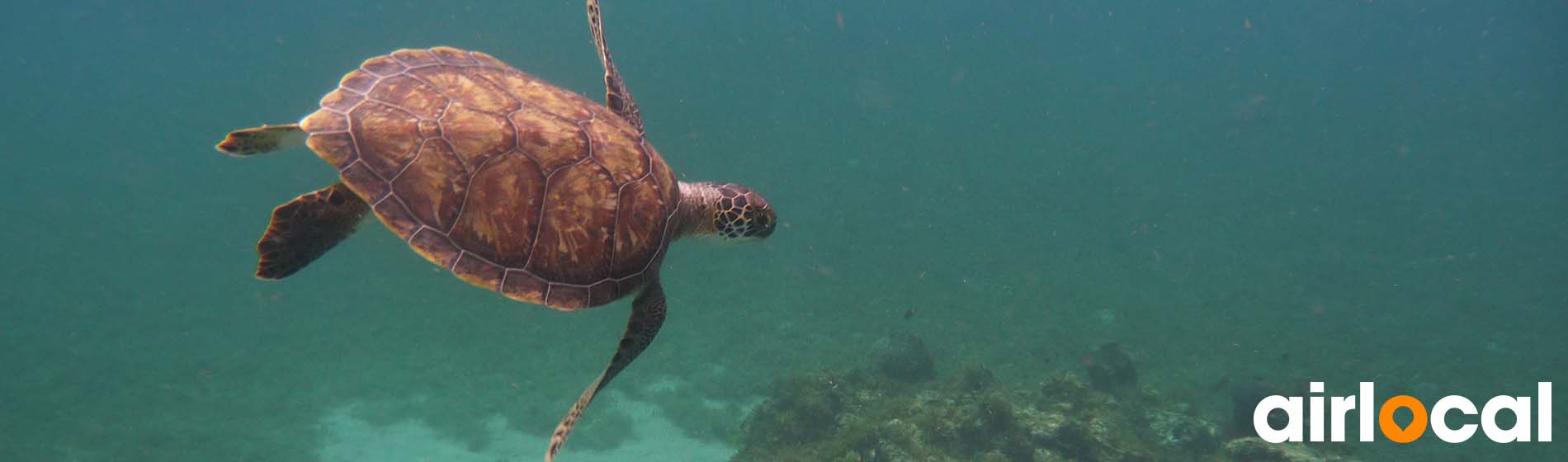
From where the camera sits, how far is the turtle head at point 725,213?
4.58 m

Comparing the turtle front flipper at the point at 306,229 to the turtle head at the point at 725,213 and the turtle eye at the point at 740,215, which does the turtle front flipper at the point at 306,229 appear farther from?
the turtle eye at the point at 740,215

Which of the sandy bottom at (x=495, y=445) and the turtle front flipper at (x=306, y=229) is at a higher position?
the turtle front flipper at (x=306, y=229)

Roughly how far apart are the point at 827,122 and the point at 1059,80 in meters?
27.8

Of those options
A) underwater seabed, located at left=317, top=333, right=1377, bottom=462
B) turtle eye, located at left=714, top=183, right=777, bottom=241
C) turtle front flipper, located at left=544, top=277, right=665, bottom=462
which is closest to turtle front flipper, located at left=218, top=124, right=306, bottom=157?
turtle front flipper, located at left=544, top=277, right=665, bottom=462

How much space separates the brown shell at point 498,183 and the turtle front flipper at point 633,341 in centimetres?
22

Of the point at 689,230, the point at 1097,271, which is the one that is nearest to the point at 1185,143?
the point at 1097,271

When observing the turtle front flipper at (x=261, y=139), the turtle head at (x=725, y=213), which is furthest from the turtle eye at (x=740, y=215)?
the turtle front flipper at (x=261, y=139)

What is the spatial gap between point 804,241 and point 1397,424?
14.2 m

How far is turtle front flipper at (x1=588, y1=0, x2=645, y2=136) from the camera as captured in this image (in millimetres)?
4461

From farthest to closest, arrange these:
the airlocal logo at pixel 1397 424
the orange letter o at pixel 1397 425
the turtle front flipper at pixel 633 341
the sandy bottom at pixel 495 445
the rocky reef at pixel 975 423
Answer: the orange letter o at pixel 1397 425
the sandy bottom at pixel 495 445
the airlocal logo at pixel 1397 424
the rocky reef at pixel 975 423
the turtle front flipper at pixel 633 341

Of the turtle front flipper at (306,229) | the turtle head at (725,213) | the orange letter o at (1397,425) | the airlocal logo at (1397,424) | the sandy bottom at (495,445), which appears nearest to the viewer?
the turtle front flipper at (306,229)

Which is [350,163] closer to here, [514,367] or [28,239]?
[514,367]

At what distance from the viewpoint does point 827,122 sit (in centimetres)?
3447

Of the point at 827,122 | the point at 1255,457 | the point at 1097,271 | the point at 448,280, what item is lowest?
the point at 1255,457
